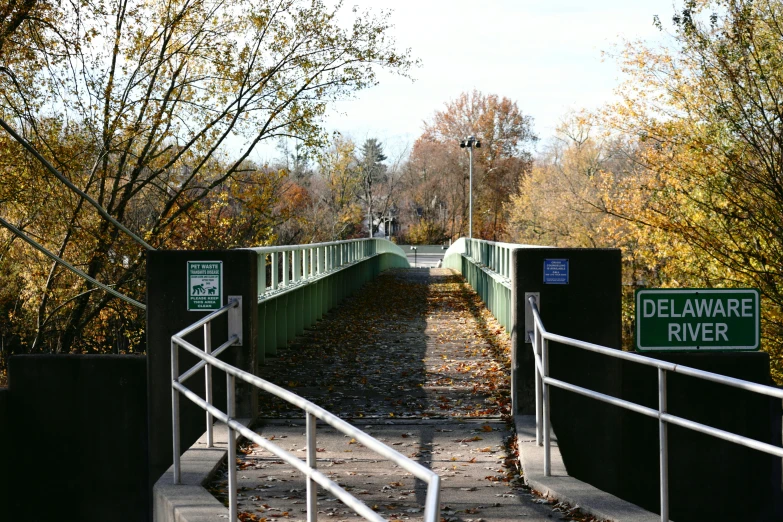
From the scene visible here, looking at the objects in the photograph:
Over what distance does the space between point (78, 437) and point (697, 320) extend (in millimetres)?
6882

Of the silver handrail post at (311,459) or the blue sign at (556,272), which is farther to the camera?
the blue sign at (556,272)

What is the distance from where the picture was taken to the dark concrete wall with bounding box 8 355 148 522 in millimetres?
10258

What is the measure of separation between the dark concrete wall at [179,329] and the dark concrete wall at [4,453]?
2.38 m

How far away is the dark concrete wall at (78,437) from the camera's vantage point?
10.3 m

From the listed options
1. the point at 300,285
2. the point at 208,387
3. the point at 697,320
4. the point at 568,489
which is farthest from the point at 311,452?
the point at 300,285

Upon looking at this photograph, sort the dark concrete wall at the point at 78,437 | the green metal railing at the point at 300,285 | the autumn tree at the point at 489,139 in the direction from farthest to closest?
the autumn tree at the point at 489,139
the green metal railing at the point at 300,285
the dark concrete wall at the point at 78,437

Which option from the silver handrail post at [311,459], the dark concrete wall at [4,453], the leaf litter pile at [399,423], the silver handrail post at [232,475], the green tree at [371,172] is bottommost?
the dark concrete wall at [4,453]

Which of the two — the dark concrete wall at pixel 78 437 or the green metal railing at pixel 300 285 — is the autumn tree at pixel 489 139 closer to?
the green metal railing at pixel 300 285

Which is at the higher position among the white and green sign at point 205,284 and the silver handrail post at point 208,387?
the white and green sign at point 205,284

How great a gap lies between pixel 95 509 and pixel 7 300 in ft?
66.7

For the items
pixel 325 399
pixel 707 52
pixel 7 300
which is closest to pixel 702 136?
pixel 707 52

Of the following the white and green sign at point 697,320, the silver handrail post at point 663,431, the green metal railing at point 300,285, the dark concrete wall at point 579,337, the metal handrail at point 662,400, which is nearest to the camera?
the metal handrail at point 662,400

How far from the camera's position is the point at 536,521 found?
612 centimetres

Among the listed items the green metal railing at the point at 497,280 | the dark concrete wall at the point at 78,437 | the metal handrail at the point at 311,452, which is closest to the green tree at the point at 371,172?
the green metal railing at the point at 497,280
